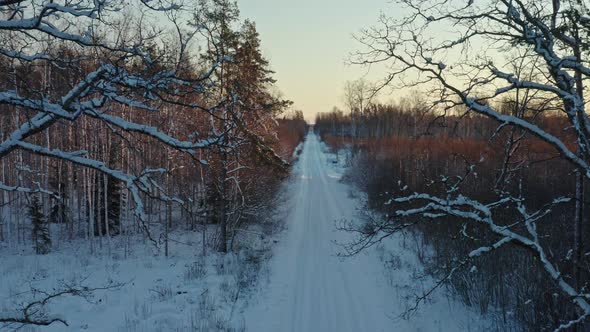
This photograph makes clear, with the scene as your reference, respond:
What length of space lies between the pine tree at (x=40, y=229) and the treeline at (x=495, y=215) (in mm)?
14194

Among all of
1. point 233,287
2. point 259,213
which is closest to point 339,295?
point 233,287

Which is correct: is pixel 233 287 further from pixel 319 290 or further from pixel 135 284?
pixel 135 284

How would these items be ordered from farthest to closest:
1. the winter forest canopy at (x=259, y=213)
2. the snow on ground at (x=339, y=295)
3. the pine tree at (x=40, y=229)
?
the pine tree at (x=40, y=229)
the snow on ground at (x=339, y=295)
the winter forest canopy at (x=259, y=213)

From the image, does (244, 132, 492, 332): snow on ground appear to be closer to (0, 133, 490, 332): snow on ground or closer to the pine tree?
(0, 133, 490, 332): snow on ground

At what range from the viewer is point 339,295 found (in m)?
11.2

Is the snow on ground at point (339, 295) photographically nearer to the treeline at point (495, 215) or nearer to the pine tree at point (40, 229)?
the treeline at point (495, 215)

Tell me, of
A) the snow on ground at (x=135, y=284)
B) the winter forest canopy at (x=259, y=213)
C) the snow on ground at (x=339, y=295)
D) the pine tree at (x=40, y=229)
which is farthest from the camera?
the pine tree at (x=40, y=229)

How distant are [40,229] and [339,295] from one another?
13071 mm

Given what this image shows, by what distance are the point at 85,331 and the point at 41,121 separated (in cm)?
676

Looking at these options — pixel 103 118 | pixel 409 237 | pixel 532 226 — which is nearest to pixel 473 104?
pixel 532 226

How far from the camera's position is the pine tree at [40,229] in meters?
17.1

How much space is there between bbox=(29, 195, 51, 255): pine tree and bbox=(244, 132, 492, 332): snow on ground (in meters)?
9.67

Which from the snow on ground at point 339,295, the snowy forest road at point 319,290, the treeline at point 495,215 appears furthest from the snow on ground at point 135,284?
the treeline at point 495,215

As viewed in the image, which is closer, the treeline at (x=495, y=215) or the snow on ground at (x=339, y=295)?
the treeline at (x=495, y=215)
